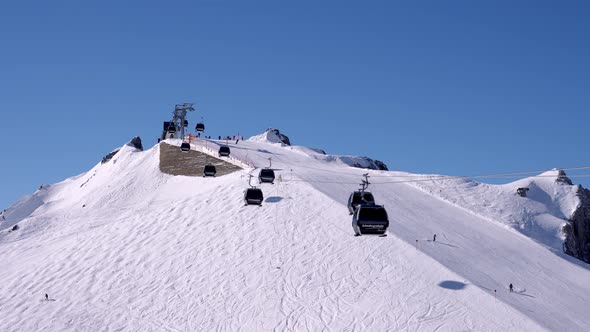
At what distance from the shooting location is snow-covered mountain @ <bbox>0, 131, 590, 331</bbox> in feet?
139

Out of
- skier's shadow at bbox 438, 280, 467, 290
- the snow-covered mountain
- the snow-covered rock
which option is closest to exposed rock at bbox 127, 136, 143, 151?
the snow-covered rock

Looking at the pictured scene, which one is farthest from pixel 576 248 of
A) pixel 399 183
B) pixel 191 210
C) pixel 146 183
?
pixel 146 183

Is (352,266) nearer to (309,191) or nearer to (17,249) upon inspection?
(309,191)

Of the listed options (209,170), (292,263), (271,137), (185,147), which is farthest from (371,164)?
(292,263)

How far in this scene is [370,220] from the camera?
112ft

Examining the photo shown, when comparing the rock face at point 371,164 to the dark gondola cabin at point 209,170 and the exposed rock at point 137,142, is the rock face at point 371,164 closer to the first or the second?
the exposed rock at point 137,142

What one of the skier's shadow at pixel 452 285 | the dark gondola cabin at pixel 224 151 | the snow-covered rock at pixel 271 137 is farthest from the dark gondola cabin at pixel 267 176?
the snow-covered rock at pixel 271 137

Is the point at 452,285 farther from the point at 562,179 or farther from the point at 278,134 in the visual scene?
the point at 278,134

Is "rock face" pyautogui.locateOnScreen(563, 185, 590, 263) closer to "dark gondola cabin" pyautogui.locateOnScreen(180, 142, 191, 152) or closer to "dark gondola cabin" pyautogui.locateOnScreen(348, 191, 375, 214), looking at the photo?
"dark gondola cabin" pyautogui.locateOnScreen(348, 191, 375, 214)

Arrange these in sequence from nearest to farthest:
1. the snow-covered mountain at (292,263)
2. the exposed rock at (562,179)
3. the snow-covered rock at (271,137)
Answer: the snow-covered mountain at (292,263) → the exposed rock at (562,179) → the snow-covered rock at (271,137)

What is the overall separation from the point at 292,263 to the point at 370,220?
1535 cm

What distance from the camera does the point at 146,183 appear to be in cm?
7900

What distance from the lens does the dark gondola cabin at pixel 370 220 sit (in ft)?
112

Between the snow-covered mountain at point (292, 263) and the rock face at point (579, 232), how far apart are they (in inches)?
54.9
